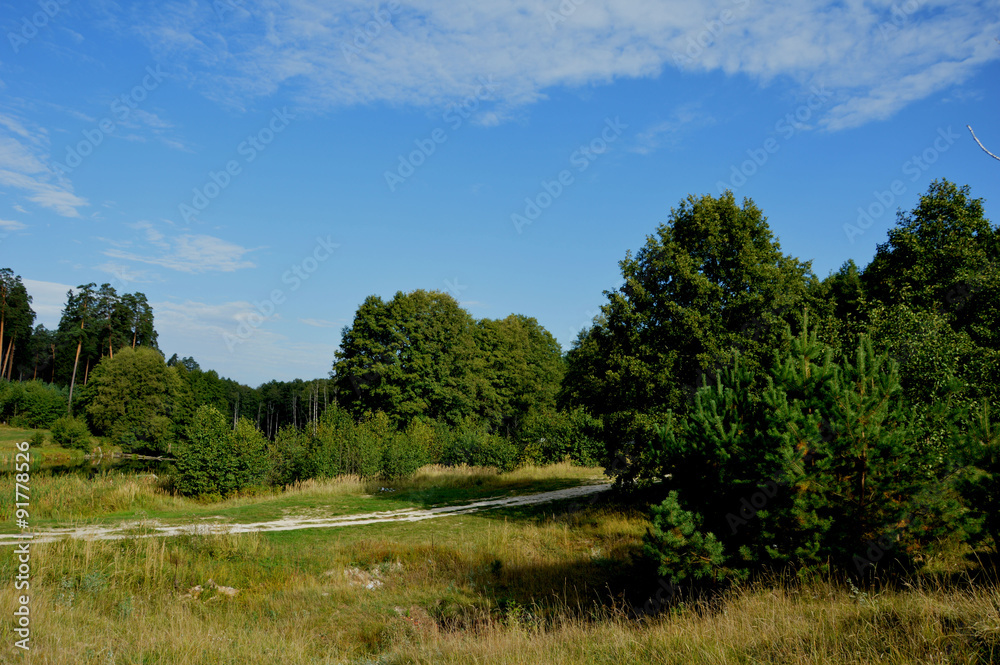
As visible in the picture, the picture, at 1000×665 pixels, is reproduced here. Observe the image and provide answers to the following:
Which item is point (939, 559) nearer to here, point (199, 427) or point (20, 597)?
point (20, 597)

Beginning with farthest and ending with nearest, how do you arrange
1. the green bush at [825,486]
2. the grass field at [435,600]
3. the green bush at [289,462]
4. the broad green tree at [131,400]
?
the broad green tree at [131,400] < the green bush at [289,462] < the green bush at [825,486] < the grass field at [435,600]

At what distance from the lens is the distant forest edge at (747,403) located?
26.1ft

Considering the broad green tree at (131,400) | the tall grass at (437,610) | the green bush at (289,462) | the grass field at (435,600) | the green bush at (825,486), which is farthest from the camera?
the broad green tree at (131,400)

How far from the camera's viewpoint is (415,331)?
47000 mm

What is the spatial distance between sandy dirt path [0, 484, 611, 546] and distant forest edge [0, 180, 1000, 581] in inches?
142

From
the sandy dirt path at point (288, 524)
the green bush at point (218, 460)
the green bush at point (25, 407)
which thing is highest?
the green bush at point (25, 407)

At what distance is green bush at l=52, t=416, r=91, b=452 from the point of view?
173ft

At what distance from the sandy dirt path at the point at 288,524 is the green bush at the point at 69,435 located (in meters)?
47.4

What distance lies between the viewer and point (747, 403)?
34.0 ft

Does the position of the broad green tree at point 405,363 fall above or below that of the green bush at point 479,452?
above

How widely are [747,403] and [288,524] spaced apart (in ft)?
46.6

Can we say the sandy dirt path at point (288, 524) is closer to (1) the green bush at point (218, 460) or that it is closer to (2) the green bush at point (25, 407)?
(1) the green bush at point (218, 460)

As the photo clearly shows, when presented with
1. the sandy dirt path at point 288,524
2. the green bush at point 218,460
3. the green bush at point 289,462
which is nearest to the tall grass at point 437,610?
the sandy dirt path at point 288,524

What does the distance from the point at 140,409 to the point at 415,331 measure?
3131cm
